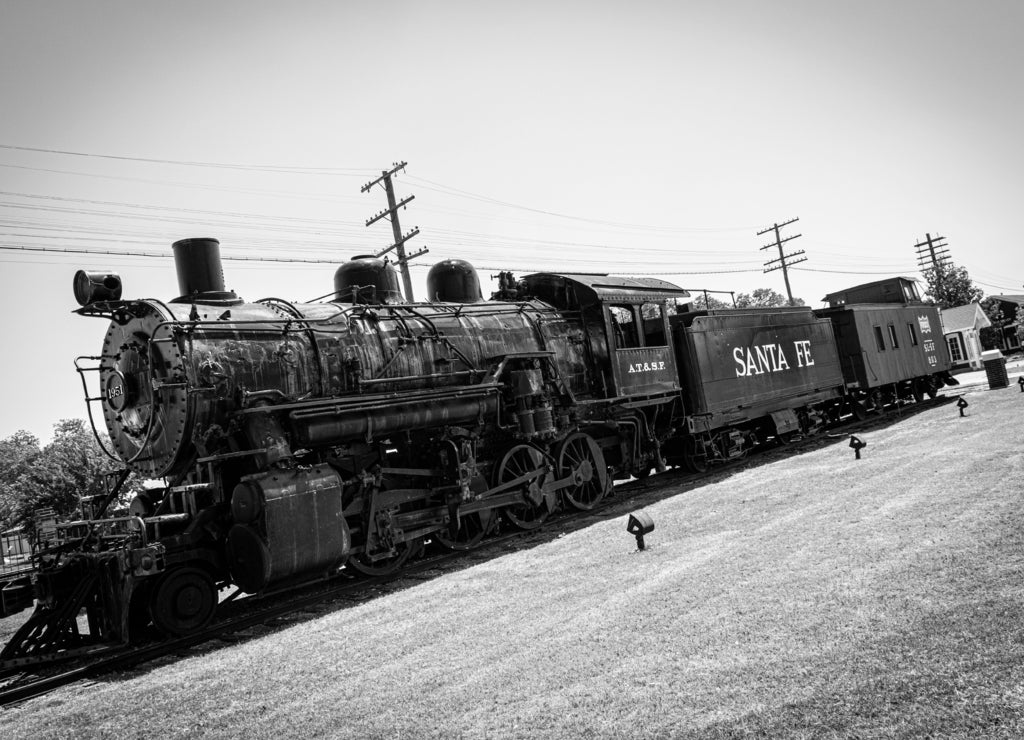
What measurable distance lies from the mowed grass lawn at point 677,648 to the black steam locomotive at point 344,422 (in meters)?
1.19

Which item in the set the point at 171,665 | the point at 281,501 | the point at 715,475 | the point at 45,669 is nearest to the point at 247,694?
the point at 171,665


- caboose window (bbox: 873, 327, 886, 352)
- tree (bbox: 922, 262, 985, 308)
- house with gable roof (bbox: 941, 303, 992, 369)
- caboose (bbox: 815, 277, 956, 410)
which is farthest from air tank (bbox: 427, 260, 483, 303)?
tree (bbox: 922, 262, 985, 308)

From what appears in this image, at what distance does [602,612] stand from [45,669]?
554 centimetres

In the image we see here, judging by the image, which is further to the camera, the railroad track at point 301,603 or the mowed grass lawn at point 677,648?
the railroad track at point 301,603

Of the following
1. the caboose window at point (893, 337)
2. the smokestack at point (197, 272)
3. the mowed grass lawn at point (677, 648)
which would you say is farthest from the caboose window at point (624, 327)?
the caboose window at point (893, 337)

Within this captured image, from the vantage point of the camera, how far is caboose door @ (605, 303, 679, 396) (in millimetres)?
12039

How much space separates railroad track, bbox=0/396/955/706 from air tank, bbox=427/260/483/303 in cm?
387

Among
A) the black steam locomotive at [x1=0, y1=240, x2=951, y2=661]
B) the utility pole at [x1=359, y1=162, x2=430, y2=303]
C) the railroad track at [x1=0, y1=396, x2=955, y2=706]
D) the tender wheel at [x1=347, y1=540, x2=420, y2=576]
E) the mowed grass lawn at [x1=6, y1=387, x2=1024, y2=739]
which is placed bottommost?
the mowed grass lawn at [x1=6, y1=387, x2=1024, y2=739]

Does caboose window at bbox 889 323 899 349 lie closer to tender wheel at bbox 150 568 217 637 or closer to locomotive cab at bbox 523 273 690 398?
locomotive cab at bbox 523 273 690 398

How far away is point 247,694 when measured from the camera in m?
5.10

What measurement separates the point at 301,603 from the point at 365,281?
14.7 ft

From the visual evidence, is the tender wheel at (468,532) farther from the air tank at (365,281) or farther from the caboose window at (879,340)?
the caboose window at (879,340)

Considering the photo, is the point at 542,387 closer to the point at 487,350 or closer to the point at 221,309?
the point at 487,350

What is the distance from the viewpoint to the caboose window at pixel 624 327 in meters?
12.5
